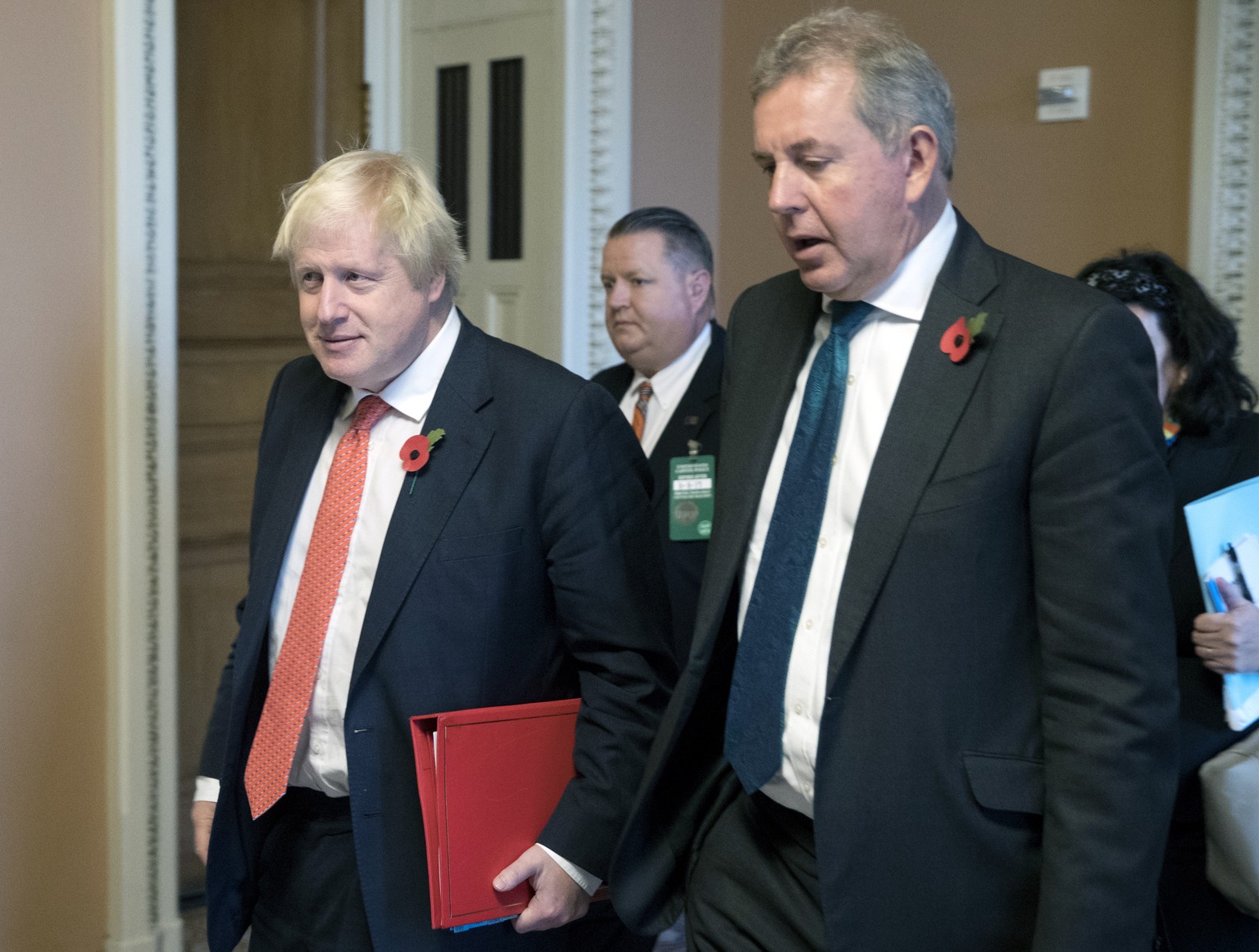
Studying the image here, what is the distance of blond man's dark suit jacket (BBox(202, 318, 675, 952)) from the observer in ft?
6.02

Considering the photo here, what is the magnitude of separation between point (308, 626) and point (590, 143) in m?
2.85

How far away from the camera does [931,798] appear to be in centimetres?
147

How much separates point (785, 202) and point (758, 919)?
0.87m

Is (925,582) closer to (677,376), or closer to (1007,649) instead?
(1007,649)

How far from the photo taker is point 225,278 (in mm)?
3895

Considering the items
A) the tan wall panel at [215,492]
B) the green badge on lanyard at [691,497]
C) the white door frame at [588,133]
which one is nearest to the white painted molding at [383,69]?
the white door frame at [588,133]

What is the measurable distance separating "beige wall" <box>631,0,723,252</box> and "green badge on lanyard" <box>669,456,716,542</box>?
1803mm

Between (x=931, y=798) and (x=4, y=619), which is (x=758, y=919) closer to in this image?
(x=931, y=798)

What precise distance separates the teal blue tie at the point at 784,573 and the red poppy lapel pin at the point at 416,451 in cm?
53

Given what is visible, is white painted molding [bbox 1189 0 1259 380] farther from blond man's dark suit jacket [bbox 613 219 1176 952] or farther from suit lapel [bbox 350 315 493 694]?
suit lapel [bbox 350 315 493 694]

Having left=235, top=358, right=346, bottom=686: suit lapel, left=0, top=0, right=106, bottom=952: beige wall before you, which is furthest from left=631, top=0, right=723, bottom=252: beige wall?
left=235, top=358, right=346, bottom=686: suit lapel

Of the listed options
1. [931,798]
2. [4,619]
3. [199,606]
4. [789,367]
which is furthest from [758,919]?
[199,606]

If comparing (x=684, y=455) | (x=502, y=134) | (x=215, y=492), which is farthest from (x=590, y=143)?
(x=684, y=455)

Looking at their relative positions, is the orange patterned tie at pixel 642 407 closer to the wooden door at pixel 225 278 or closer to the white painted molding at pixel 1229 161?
the wooden door at pixel 225 278
